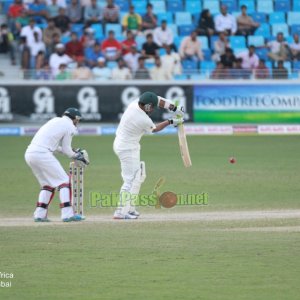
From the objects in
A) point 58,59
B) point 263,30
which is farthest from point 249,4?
point 58,59

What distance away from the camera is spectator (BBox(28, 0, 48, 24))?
28.9 m

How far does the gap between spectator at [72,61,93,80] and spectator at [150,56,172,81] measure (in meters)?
1.66

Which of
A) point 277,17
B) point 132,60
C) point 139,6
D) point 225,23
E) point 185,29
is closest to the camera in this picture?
point 132,60

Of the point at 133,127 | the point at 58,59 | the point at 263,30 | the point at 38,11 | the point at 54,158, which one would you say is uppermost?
the point at 38,11

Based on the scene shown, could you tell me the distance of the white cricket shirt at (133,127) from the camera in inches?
553

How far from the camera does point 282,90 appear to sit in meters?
27.7

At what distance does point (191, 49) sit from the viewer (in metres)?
28.8

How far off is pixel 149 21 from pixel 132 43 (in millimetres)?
1388

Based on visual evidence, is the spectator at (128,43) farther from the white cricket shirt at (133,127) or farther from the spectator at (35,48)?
the white cricket shirt at (133,127)

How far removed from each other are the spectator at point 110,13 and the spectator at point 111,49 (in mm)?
1553

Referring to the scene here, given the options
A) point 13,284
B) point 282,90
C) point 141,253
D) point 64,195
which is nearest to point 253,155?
point 282,90

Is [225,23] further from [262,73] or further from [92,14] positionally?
[92,14]

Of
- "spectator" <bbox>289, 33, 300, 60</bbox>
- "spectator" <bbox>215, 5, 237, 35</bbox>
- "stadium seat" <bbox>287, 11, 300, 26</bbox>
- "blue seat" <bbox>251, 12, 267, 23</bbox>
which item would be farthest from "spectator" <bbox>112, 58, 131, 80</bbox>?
"stadium seat" <bbox>287, 11, 300, 26</bbox>

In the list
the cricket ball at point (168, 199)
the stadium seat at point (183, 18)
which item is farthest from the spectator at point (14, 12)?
the cricket ball at point (168, 199)
